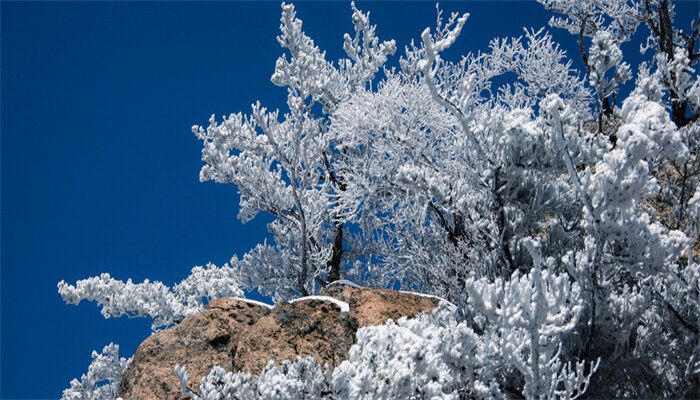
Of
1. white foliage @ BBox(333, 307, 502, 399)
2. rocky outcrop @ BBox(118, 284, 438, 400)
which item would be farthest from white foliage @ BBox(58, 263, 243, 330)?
white foliage @ BBox(333, 307, 502, 399)

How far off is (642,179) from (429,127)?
515cm

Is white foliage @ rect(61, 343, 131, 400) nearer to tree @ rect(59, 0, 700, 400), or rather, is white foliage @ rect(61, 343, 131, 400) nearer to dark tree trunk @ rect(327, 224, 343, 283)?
tree @ rect(59, 0, 700, 400)

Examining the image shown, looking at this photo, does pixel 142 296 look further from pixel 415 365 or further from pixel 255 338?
pixel 415 365

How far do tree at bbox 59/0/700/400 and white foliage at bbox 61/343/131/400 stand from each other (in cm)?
101

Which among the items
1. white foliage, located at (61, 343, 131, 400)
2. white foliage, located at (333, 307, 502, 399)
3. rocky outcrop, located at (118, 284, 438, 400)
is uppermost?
white foliage, located at (61, 343, 131, 400)

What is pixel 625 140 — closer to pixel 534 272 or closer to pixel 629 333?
pixel 534 272

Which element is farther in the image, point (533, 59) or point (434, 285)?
point (533, 59)

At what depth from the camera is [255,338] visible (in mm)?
5066

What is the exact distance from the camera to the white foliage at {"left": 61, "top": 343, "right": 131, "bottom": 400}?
30.3 ft

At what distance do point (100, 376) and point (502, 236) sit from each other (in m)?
7.76

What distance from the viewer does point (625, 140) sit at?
353cm

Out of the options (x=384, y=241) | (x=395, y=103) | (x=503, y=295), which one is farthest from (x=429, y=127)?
(x=503, y=295)

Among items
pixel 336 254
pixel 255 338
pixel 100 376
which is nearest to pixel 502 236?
pixel 255 338

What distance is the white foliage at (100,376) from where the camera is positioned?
9.23 meters
